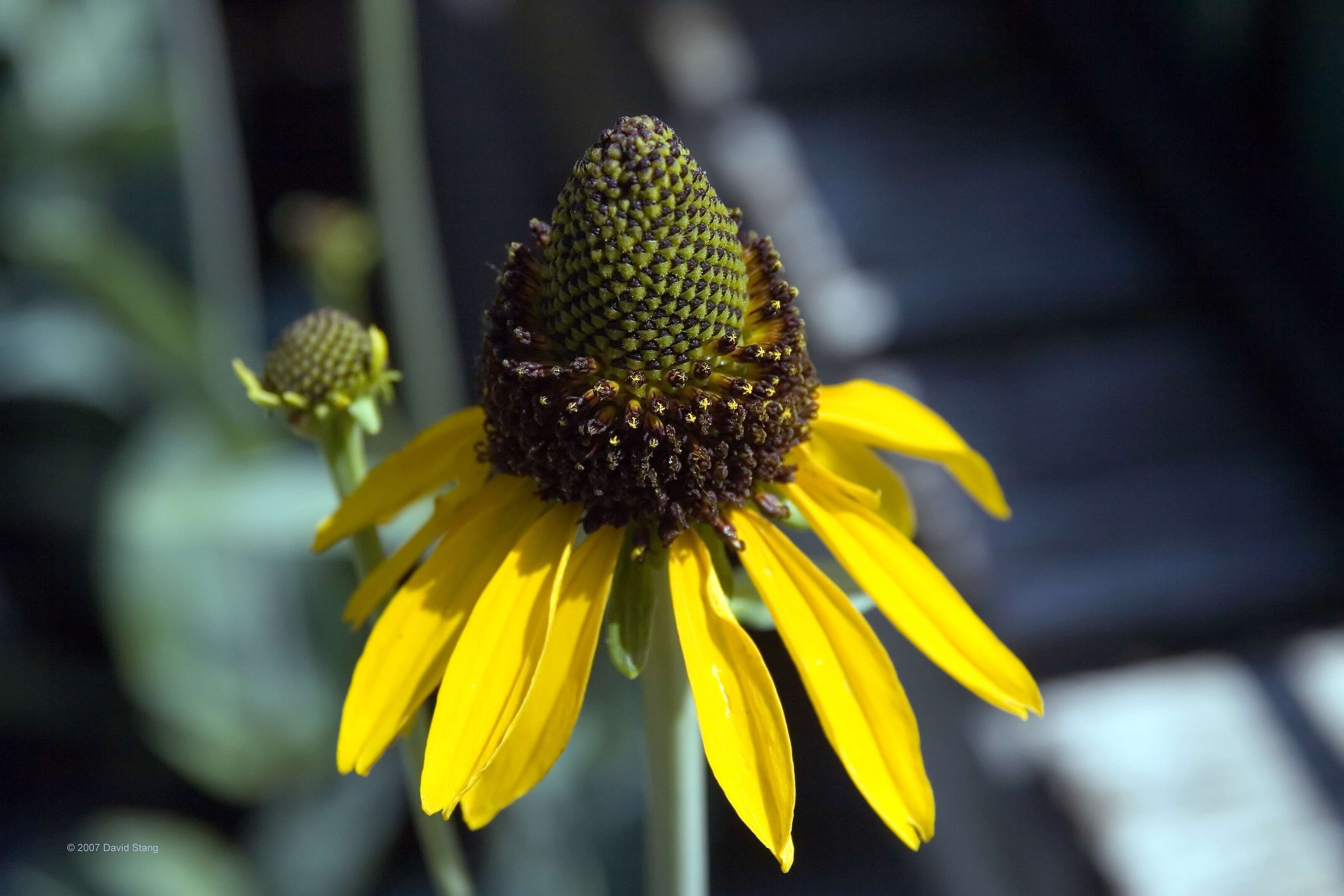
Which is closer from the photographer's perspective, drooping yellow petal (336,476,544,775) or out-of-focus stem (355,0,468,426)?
drooping yellow petal (336,476,544,775)

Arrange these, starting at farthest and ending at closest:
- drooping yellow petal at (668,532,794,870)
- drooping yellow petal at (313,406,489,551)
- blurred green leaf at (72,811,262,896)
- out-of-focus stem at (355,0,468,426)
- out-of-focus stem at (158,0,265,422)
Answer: out-of-focus stem at (158,0,265,422) → blurred green leaf at (72,811,262,896) → out-of-focus stem at (355,0,468,426) → drooping yellow petal at (313,406,489,551) → drooping yellow petal at (668,532,794,870)

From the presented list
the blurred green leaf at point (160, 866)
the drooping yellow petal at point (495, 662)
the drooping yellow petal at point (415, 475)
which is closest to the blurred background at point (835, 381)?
the blurred green leaf at point (160, 866)

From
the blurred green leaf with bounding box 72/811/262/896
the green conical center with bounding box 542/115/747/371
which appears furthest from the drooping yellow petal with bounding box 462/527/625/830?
the blurred green leaf with bounding box 72/811/262/896

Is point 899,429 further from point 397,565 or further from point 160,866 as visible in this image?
point 160,866

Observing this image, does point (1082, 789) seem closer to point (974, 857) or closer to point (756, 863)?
point (974, 857)

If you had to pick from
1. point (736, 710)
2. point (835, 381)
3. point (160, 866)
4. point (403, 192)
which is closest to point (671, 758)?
point (736, 710)

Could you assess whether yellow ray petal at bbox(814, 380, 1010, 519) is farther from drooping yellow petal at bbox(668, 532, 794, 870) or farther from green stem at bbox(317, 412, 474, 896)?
green stem at bbox(317, 412, 474, 896)
